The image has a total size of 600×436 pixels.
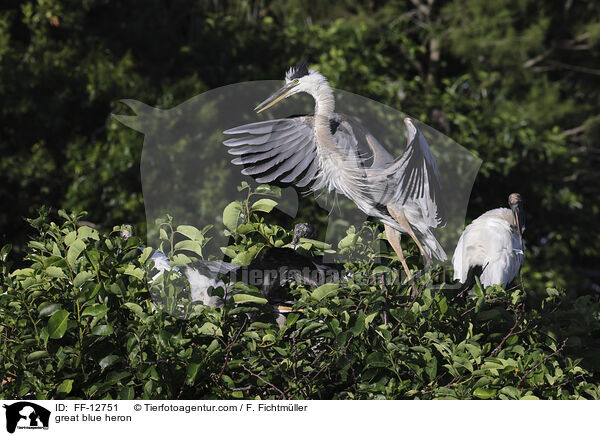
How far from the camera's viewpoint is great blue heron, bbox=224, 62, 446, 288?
242cm

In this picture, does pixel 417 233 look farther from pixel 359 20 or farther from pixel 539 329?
pixel 359 20

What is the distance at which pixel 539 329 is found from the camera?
2217 millimetres

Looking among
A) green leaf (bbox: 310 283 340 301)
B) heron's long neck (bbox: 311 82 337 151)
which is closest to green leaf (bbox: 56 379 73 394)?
green leaf (bbox: 310 283 340 301)

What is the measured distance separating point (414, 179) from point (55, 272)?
137 cm

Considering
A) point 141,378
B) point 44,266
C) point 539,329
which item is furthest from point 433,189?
point 44,266

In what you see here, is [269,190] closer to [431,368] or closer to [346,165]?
[346,165]

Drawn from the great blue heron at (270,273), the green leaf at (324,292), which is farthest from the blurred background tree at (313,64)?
the green leaf at (324,292)

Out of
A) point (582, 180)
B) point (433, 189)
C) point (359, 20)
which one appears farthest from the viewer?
point (582, 180)

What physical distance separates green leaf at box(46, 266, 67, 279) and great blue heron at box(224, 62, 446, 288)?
80cm

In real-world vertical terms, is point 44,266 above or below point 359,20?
below

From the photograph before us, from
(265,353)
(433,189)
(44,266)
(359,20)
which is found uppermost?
(359,20)

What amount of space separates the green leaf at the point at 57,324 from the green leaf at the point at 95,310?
0.06m

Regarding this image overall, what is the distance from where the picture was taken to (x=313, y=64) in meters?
6.17

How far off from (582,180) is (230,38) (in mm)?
4668
